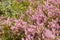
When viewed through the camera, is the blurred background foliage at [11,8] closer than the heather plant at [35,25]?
No

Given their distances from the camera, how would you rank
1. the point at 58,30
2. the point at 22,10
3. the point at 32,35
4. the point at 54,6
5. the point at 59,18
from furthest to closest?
the point at 22,10 < the point at 54,6 < the point at 59,18 < the point at 58,30 < the point at 32,35

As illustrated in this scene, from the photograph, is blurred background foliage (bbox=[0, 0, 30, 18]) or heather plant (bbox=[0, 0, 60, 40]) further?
blurred background foliage (bbox=[0, 0, 30, 18])

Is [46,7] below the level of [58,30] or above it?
above

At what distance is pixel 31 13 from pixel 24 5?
868 mm

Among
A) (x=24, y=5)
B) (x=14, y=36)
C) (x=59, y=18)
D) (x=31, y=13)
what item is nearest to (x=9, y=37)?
(x=14, y=36)

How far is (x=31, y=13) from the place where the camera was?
4383mm

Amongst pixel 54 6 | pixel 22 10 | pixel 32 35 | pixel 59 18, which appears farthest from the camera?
pixel 22 10

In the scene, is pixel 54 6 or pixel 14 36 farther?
pixel 54 6

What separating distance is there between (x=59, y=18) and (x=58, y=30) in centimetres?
40

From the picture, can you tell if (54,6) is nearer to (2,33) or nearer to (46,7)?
(46,7)

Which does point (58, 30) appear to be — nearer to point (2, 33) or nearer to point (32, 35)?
point (32, 35)

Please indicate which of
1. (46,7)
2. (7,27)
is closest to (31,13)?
(46,7)

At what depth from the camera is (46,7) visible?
4.44 metres

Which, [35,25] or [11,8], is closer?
[35,25]
